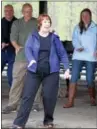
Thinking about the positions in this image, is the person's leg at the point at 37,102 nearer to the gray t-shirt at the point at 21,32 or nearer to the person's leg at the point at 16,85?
the person's leg at the point at 16,85

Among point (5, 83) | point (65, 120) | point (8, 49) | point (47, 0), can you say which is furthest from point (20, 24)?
point (5, 83)

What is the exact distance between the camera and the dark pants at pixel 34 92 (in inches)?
264

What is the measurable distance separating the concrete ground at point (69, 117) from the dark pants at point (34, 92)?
1.38 ft

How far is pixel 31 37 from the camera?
6.83 m

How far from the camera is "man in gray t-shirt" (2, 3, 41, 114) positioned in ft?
25.9

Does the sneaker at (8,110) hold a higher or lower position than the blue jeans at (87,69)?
lower

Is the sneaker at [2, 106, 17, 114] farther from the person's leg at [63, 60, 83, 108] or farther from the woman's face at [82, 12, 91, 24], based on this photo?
the woman's face at [82, 12, 91, 24]

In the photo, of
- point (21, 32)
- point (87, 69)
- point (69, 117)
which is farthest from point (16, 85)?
point (87, 69)

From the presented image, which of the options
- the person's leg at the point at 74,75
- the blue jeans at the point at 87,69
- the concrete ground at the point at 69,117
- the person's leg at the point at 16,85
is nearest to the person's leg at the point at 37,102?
the concrete ground at the point at 69,117

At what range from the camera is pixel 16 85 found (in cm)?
807

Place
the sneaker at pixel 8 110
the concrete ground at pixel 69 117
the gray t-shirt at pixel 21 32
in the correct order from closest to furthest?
the concrete ground at pixel 69 117
the gray t-shirt at pixel 21 32
the sneaker at pixel 8 110

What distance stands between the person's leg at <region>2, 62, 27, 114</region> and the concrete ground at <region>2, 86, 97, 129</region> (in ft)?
0.49

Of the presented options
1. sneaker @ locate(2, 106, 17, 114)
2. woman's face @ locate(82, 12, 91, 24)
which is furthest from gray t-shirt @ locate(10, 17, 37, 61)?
woman's face @ locate(82, 12, 91, 24)

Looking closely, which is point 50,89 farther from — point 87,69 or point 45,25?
point 87,69
